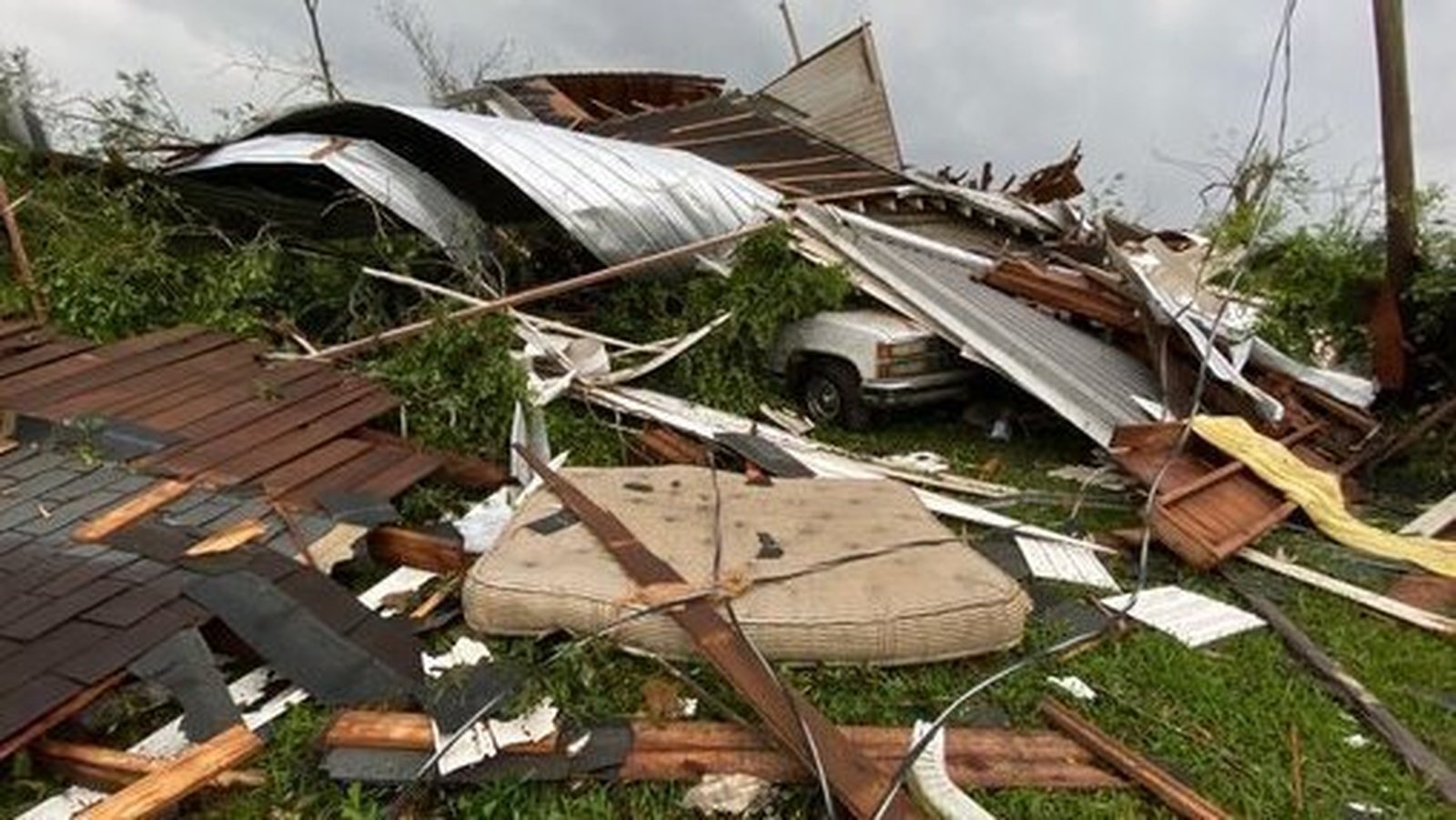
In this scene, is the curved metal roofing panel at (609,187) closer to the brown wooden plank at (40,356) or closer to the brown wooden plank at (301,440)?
the brown wooden plank at (301,440)

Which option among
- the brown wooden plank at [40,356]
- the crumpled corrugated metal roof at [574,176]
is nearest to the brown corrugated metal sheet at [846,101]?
the crumpled corrugated metal roof at [574,176]

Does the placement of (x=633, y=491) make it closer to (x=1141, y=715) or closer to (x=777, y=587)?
(x=777, y=587)

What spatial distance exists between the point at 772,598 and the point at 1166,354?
4706 millimetres

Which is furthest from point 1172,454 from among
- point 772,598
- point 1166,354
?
point 772,598

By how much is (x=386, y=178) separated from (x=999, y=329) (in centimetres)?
453

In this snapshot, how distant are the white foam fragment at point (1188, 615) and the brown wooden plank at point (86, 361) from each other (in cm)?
564

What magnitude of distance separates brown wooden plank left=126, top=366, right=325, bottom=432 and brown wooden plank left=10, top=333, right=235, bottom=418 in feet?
1.32

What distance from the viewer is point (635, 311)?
24.6 ft

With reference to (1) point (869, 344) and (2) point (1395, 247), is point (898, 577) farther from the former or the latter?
(2) point (1395, 247)

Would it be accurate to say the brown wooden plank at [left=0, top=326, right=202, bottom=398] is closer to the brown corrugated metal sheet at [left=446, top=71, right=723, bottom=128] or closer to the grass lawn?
the grass lawn

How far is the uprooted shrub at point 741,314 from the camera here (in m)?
6.84

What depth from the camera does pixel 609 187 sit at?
24.0 ft

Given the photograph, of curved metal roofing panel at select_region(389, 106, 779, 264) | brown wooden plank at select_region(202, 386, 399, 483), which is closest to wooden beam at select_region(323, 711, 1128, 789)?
brown wooden plank at select_region(202, 386, 399, 483)

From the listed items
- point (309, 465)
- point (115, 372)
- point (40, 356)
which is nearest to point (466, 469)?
point (309, 465)
